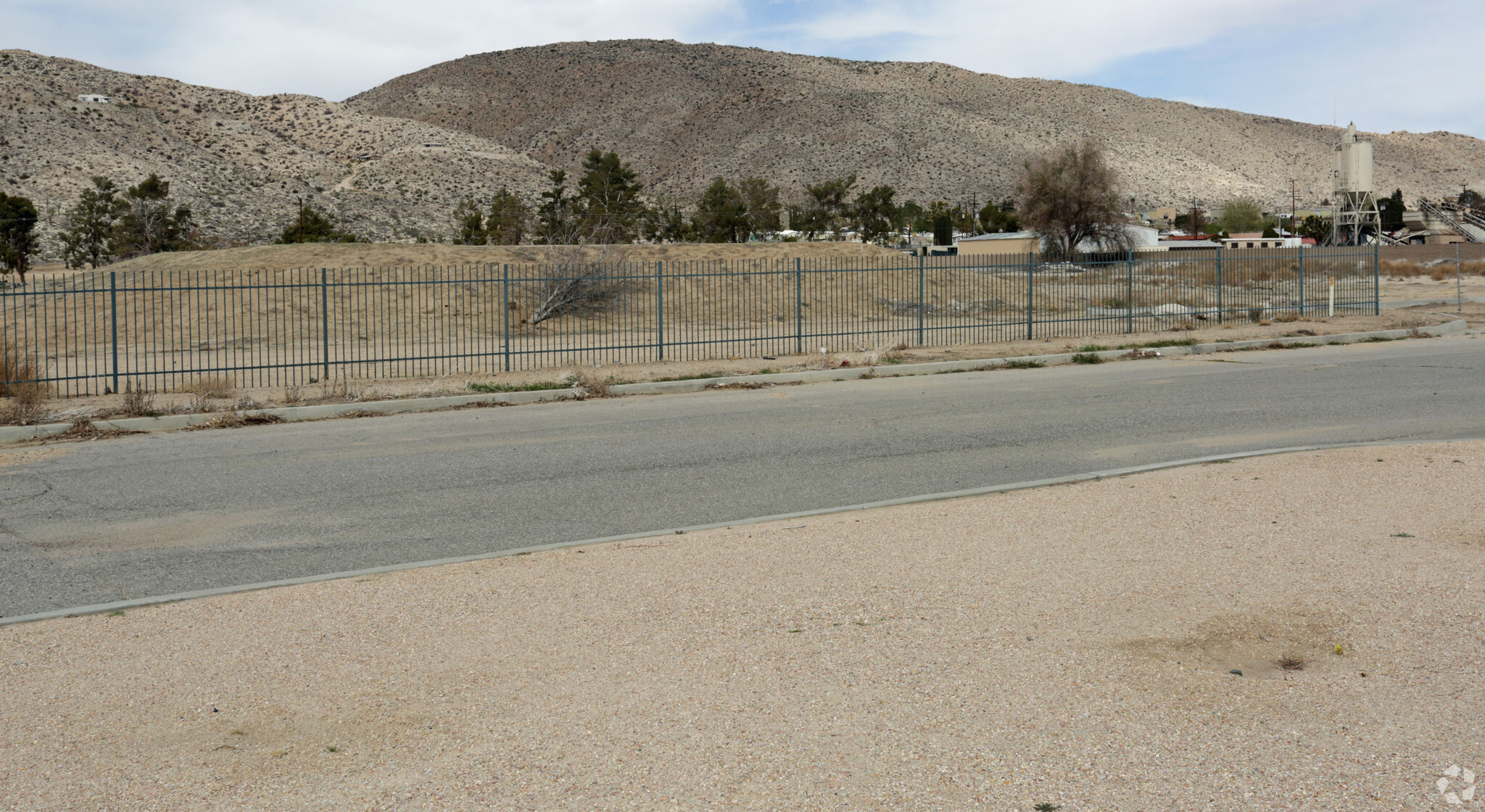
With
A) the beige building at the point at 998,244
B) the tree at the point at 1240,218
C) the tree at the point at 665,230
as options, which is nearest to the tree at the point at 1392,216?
the tree at the point at 1240,218

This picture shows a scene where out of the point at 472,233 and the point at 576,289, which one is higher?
the point at 472,233

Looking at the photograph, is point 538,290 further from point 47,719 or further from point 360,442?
point 47,719

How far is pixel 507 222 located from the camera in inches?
2387

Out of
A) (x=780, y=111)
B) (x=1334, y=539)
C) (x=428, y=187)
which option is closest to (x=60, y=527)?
(x=1334, y=539)

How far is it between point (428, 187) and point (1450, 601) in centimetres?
8539

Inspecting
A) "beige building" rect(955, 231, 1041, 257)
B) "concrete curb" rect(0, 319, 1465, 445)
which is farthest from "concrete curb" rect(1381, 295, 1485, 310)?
"beige building" rect(955, 231, 1041, 257)

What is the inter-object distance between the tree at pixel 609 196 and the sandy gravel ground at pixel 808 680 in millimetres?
55216

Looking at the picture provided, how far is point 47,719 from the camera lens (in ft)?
15.7

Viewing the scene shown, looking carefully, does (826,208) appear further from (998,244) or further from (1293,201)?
(1293,201)

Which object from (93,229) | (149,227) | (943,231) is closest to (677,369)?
(149,227)

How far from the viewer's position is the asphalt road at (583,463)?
26.2 ft

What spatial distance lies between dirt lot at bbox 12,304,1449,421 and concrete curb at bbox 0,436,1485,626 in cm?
961

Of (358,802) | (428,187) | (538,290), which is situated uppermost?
(428,187)

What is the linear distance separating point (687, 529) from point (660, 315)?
13.8 metres
